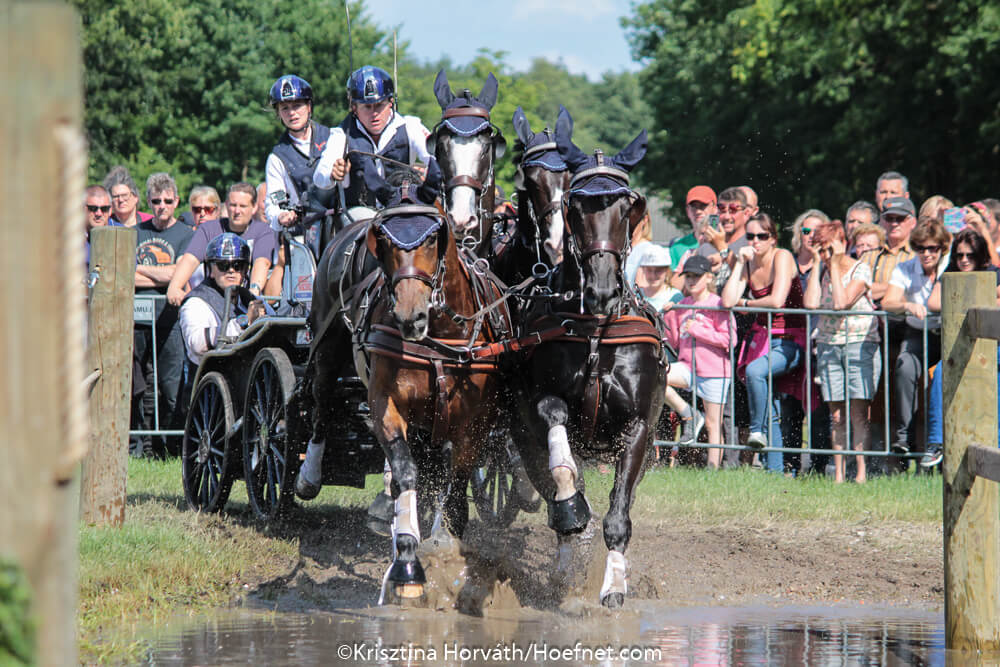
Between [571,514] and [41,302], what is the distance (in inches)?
174

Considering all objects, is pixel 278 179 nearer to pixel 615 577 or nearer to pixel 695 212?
Answer: pixel 615 577

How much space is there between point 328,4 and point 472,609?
1330 inches

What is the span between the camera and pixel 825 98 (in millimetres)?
29219

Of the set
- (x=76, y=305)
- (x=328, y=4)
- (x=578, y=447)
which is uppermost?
(x=328, y=4)

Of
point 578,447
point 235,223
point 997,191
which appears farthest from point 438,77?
point 997,191

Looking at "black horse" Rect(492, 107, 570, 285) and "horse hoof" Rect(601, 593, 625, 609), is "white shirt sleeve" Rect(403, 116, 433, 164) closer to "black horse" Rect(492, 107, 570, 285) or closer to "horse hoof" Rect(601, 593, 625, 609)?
"black horse" Rect(492, 107, 570, 285)

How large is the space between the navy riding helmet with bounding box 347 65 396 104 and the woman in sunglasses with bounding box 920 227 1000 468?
4166 mm

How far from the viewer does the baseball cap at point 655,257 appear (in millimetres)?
10359

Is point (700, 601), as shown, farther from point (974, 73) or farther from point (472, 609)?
point (974, 73)

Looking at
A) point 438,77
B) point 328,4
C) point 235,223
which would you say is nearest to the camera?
point 438,77

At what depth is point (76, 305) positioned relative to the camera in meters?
→ 2.45

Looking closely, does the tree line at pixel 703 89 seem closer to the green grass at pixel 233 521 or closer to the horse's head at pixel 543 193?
the green grass at pixel 233 521

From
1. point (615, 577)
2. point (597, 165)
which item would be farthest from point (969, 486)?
point (597, 165)

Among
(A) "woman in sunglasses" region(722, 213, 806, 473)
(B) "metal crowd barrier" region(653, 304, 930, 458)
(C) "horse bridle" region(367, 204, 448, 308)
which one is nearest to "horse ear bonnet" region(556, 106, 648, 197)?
(C) "horse bridle" region(367, 204, 448, 308)
